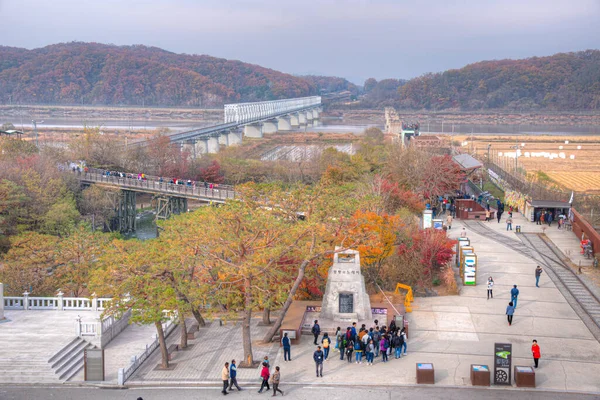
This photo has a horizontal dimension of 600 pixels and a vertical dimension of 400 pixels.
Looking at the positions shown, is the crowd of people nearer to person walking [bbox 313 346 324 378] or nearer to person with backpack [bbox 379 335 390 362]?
person with backpack [bbox 379 335 390 362]

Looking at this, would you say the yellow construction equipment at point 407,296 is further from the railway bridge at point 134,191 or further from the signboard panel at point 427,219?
the railway bridge at point 134,191

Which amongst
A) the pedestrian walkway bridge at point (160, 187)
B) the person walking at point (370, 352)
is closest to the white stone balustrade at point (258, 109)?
the pedestrian walkway bridge at point (160, 187)

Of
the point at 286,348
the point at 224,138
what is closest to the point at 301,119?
the point at 224,138

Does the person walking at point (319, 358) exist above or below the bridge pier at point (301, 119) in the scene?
below

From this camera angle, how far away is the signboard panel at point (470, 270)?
3106 centimetres

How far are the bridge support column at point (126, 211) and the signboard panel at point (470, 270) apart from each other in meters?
35.3

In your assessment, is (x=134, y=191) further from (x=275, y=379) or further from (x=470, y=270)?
(x=275, y=379)

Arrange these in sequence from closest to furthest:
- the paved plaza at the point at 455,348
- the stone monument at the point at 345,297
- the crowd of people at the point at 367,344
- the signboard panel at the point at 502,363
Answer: the signboard panel at the point at 502,363 → the paved plaza at the point at 455,348 → the crowd of people at the point at 367,344 → the stone monument at the point at 345,297

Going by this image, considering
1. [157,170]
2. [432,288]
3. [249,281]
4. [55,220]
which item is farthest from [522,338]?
[157,170]

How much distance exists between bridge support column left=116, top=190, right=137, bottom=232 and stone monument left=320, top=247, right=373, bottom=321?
118 feet

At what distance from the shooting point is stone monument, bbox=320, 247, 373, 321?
25328mm

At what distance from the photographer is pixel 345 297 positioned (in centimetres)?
2550

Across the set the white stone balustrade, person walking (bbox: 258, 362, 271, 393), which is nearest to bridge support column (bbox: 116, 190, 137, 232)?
person walking (bbox: 258, 362, 271, 393)

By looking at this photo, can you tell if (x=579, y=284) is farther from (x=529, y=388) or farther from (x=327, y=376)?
(x=327, y=376)
